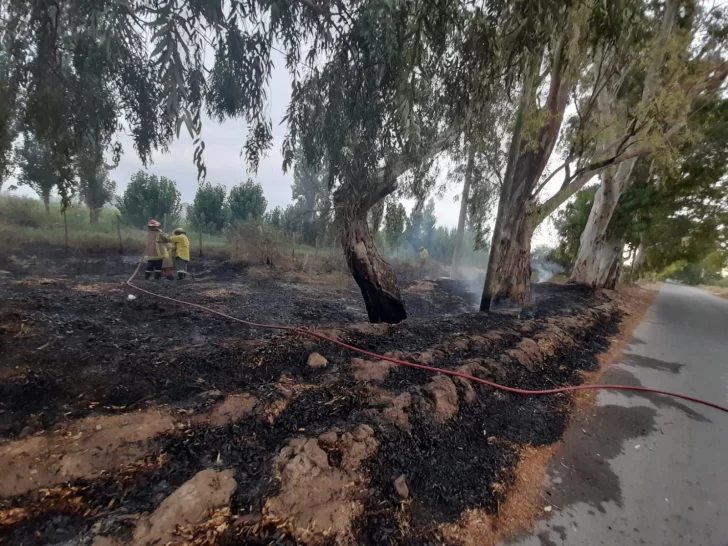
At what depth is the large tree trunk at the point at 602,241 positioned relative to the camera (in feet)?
37.9

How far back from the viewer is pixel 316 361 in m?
3.71

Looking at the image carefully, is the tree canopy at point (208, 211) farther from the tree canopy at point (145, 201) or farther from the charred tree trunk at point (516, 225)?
the charred tree trunk at point (516, 225)

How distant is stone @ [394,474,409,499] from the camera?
2074 mm

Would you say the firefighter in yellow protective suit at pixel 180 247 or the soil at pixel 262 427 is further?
the firefighter in yellow protective suit at pixel 180 247

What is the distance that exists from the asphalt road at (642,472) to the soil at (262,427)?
0.94ft

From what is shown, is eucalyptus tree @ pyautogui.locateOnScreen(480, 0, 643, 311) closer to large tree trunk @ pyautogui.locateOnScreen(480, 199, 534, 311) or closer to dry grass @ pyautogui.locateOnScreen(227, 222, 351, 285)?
large tree trunk @ pyautogui.locateOnScreen(480, 199, 534, 311)

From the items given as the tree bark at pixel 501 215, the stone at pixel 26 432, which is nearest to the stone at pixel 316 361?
the stone at pixel 26 432

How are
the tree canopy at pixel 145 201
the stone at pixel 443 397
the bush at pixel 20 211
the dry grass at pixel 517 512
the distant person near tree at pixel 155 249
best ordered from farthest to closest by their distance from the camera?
the tree canopy at pixel 145 201
the bush at pixel 20 211
the distant person near tree at pixel 155 249
the stone at pixel 443 397
the dry grass at pixel 517 512

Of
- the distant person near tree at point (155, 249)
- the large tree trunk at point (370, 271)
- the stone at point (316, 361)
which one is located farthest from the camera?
the distant person near tree at point (155, 249)

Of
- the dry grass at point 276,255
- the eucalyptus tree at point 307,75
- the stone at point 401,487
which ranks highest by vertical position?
the eucalyptus tree at point 307,75

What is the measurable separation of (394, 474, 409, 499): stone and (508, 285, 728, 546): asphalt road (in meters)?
0.63

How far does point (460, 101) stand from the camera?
11.4 feet

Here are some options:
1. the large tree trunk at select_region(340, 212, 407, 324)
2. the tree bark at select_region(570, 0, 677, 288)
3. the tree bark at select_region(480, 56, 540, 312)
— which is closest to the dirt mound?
the large tree trunk at select_region(340, 212, 407, 324)

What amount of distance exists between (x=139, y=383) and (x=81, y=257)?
38.2ft
